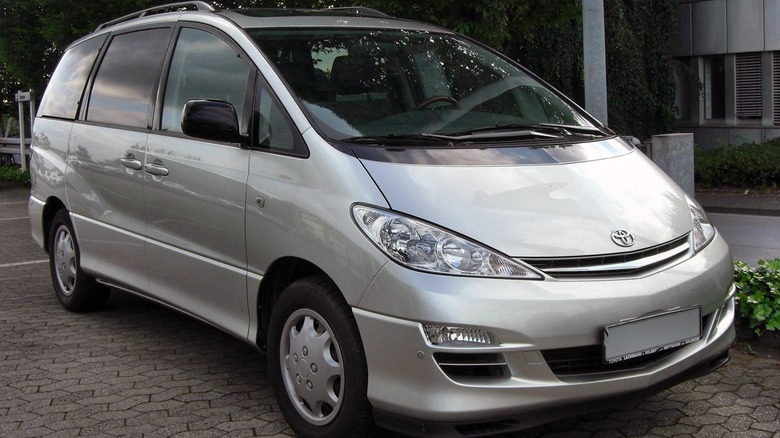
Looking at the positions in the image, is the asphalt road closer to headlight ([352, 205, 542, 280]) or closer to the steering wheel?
the steering wheel

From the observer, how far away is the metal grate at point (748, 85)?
21.9m

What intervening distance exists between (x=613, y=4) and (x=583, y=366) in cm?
1697

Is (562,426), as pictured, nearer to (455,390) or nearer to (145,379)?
(455,390)

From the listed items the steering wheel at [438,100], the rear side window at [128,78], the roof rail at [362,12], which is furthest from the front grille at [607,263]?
the rear side window at [128,78]

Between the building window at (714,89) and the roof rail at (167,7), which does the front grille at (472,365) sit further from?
the building window at (714,89)

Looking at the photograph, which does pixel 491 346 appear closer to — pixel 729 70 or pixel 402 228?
pixel 402 228

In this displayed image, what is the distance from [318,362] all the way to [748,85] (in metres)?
20.7

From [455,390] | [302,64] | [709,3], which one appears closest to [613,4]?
[709,3]

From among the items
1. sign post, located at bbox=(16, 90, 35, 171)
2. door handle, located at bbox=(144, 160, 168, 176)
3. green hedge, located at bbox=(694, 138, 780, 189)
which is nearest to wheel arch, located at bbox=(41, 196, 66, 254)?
door handle, located at bbox=(144, 160, 168, 176)

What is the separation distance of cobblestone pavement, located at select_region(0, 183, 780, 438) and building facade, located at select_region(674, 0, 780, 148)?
56.9 ft

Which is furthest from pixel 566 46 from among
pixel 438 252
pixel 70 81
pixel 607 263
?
pixel 438 252

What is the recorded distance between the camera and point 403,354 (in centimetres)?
337

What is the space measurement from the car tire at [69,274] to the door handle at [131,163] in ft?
3.73

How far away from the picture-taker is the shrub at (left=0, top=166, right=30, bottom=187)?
21.9 m
